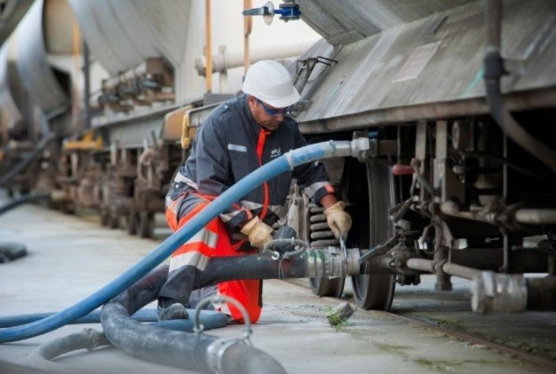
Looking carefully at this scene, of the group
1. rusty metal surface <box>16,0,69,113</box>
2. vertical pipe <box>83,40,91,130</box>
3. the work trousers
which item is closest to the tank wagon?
the work trousers

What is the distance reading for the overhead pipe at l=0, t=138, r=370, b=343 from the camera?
6.36m

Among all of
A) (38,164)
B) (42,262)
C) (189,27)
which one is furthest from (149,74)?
(38,164)

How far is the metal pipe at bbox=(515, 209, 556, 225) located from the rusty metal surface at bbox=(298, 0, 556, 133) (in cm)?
50

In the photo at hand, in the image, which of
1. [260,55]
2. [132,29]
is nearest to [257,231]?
[260,55]

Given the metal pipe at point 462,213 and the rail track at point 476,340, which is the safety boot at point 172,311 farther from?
the metal pipe at point 462,213

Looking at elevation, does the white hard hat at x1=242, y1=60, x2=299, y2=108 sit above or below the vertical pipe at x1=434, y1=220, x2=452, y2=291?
above

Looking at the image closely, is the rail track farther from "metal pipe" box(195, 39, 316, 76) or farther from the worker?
"metal pipe" box(195, 39, 316, 76)

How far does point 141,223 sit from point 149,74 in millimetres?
3032

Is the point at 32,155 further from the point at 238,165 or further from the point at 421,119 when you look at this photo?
the point at 421,119

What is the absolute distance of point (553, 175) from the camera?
5922mm

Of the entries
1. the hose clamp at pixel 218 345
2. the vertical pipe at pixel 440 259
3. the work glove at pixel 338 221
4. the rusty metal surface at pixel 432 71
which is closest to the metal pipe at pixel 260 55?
the rusty metal surface at pixel 432 71

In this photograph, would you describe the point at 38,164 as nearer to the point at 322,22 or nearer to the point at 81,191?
the point at 81,191

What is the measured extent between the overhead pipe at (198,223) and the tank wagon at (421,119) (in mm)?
267

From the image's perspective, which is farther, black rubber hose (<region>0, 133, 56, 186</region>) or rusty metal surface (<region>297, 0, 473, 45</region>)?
black rubber hose (<region>0, 133, 56, 186</region>)
